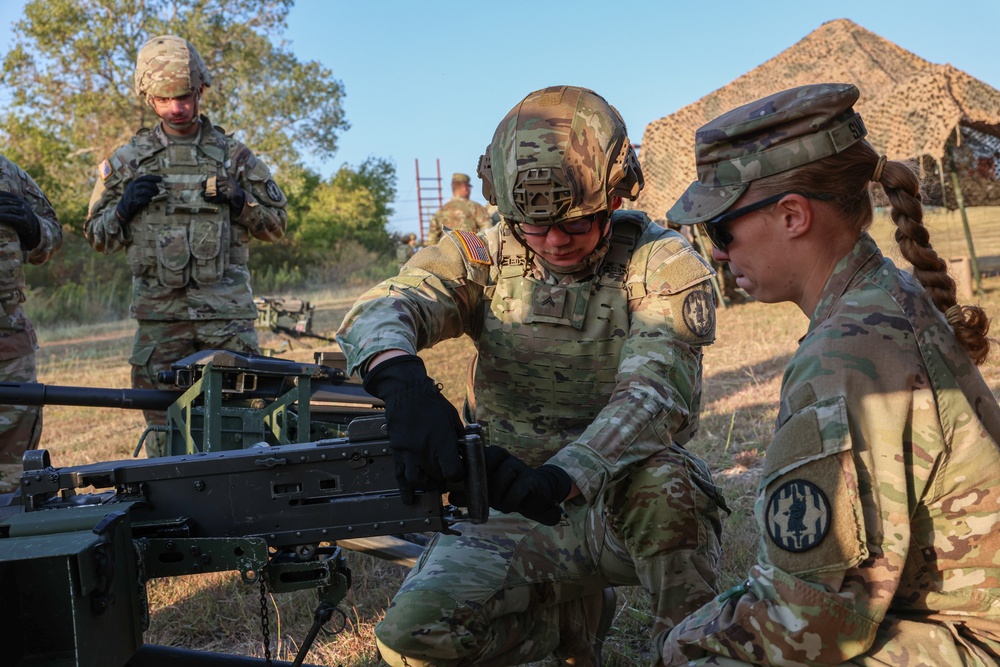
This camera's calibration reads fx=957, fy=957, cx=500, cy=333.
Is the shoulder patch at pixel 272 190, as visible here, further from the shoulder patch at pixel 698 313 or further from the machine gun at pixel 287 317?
the machine gun at pixel 287 317

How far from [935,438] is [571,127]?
5.30 feet

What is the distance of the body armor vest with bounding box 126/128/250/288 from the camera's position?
5676 mm

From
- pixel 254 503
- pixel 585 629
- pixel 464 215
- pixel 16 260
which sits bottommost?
pixel 585 629

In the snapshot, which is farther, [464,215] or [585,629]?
[464,215]

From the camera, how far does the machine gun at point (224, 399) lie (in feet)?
13.8

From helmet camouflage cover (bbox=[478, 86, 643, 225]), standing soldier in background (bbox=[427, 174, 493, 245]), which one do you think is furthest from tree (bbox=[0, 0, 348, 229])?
helmet camouflage cover (bbox=[478, 86, 643, 225])

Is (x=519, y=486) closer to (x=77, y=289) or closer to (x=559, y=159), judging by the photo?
(x=559, y=159)

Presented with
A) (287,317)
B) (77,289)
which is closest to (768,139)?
(287,317)

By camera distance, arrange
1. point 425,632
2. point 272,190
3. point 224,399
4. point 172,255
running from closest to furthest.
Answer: point 425,632 < point 224,399 < point 172,255 < point 272,190

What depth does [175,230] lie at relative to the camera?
568cm

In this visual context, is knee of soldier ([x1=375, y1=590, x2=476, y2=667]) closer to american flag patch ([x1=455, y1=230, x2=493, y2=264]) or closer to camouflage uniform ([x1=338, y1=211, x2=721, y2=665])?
camouflage uniform ([x1=338, y1=211, x2=721, y2=665])

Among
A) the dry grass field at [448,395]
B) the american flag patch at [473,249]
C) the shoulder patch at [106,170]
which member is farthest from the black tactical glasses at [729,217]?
the shoulder patch at [106,170]

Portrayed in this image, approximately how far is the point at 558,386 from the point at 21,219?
3.28 metres

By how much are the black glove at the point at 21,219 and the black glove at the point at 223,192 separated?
938 mm
